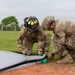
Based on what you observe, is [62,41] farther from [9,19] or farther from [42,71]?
[9,19]

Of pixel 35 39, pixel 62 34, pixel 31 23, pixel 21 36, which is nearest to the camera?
pixel 62 34

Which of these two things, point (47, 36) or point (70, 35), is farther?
point (47, 36)

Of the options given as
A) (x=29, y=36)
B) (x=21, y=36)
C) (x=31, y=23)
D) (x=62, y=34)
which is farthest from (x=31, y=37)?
(x=62, y=34)

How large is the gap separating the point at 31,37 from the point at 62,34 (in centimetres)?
137

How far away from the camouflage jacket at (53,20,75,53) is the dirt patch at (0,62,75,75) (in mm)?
532

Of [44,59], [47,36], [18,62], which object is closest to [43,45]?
[47,36]

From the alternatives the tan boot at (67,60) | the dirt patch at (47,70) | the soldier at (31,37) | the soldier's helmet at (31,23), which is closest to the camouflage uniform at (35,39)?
the soldier at (31,37)

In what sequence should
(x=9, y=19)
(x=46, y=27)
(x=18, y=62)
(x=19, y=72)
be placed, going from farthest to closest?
(x=9, y=19)
(x=46, y=27)
(x=18, y=62)
(x=19, y=72)

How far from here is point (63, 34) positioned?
21.6ft

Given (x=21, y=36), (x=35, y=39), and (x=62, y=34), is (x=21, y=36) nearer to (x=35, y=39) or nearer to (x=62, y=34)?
(x=35, y=39)

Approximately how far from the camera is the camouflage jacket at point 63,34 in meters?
6.62

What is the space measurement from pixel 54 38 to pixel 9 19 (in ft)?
201

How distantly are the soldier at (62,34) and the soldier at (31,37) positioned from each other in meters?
0.35

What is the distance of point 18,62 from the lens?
6301mm
